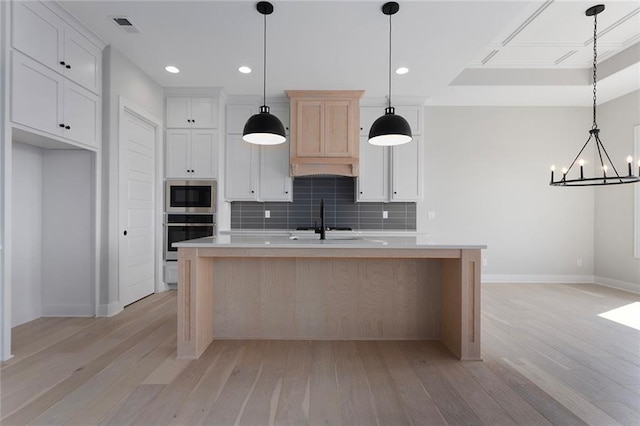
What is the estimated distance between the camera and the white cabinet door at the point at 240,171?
4516mm

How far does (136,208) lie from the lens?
3.74 metres

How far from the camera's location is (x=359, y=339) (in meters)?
2.60

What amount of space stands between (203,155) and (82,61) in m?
1.63

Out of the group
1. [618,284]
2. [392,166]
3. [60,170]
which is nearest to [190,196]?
[60,170]

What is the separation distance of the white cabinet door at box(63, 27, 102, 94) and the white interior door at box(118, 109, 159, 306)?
45cm

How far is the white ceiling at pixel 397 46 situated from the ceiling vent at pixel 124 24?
0.14ft

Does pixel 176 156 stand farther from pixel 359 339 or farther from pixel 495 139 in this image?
pixel 495 139

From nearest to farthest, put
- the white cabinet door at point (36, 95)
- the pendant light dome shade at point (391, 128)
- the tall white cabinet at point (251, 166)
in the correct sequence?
1. the white cabinet door at point (36, 95)
2. the pendant light dome shade at point (391, 128)
3. the tall white cabinet at point (251, 166)

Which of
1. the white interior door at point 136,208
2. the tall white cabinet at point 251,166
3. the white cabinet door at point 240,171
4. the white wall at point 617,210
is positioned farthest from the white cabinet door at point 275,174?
the white wall at point 617,210

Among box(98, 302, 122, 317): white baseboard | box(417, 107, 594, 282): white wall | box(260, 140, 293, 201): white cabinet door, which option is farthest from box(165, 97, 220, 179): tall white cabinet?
box(417, 107, 594, 282): white wall

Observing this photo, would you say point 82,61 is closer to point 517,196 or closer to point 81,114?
point 81,114

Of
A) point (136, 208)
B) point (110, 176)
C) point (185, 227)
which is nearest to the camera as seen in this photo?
point (110, 176)

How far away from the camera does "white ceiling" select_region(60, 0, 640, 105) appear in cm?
266

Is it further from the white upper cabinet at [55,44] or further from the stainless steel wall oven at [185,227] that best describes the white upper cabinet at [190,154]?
the white upper cabinet at [55,44]
